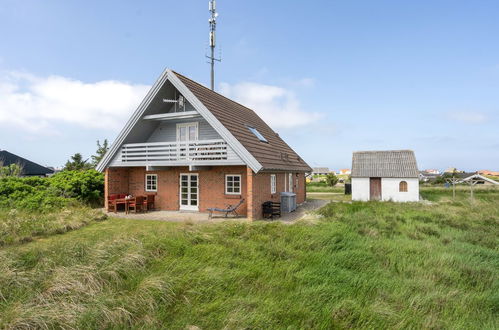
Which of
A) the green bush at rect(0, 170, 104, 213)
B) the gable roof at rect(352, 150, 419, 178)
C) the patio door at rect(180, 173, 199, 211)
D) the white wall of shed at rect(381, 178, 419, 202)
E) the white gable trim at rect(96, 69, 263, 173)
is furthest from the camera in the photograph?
the gable roof at rect(352, 150, 419, 178)

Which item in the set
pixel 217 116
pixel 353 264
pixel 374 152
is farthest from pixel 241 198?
pixel 374 152

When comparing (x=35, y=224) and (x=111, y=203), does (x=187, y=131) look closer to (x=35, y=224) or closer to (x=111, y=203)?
(x=111, y=203)

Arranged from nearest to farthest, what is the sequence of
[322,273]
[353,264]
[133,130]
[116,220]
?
[322,273], [353,264], [116,220], [133,130]

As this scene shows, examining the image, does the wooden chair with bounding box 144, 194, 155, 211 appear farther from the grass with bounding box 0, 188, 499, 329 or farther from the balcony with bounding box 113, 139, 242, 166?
the grass with bounding box 0, 188, 499, 329

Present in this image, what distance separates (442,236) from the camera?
28.6ft

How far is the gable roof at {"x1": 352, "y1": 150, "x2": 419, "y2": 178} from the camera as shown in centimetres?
2245

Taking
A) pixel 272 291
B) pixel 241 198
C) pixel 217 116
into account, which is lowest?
pixel 272 291

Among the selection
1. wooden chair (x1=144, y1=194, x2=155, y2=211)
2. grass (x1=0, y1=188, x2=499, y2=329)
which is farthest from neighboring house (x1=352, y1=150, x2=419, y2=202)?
wooden chair (x1=144, y1=194, x2=155, y2=211)

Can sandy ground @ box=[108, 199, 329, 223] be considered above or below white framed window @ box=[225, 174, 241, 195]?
below

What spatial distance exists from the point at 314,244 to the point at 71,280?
211 inches

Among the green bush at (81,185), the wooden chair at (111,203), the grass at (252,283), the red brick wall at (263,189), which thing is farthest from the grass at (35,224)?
the red brick wall at (263,189)

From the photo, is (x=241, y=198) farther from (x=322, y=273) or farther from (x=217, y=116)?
(x=322, y=273)

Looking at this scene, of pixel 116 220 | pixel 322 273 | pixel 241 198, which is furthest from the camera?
pixel 241 198

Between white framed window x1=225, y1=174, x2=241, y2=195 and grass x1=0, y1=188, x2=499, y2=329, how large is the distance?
5.61 metres
